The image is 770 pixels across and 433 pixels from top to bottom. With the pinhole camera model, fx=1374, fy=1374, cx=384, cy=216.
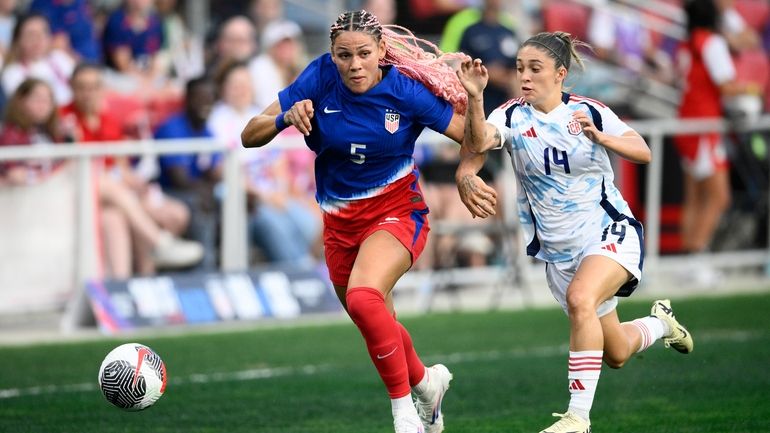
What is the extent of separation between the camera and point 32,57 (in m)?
13.1

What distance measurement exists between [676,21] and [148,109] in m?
7.57

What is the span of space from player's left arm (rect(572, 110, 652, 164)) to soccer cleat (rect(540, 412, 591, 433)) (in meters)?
1.30

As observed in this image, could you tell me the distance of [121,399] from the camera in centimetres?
711

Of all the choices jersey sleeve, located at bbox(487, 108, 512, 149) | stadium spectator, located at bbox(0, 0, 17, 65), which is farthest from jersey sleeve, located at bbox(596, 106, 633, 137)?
stadium spectator, located at bbox(0, 0, 17, 65)

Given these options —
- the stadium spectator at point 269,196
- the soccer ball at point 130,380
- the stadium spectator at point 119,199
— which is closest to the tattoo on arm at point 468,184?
the soccer ball at point 130,380

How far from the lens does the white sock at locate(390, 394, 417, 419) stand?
6703 mm

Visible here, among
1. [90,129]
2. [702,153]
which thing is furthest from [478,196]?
[702,153]

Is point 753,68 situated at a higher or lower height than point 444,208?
higher

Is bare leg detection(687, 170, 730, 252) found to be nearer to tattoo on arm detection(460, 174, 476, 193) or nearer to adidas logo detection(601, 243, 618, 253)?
adidas logo detection(601, 243, 618, 253)

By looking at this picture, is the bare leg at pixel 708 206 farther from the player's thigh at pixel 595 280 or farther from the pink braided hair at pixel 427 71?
the pink braided hair at pixel 427 71

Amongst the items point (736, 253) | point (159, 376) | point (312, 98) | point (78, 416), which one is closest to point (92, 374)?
point (78, 416)

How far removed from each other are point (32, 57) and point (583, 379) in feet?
26.6

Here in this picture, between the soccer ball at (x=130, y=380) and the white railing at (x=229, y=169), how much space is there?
4.98 metres

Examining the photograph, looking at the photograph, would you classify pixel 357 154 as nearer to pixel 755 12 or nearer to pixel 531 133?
pixel 531 133
